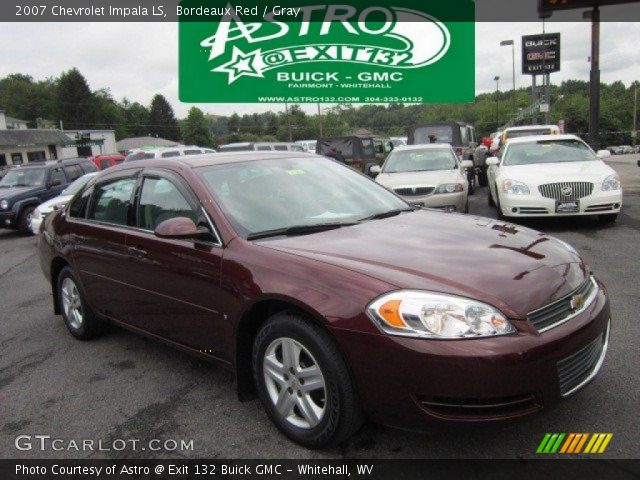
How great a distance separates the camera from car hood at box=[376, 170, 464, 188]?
30.8ft

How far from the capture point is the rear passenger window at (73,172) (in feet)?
48.8

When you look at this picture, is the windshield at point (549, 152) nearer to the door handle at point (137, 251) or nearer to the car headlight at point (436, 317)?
the door handle at point (137, 251)

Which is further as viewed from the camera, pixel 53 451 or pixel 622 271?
pixel 622 271

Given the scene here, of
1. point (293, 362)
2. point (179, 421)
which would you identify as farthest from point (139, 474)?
point (293, 362)

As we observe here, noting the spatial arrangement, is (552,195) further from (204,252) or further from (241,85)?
(241,85)

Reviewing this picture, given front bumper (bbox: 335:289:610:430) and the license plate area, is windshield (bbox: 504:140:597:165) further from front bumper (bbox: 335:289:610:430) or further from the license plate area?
front bumper (bbox: 335:289:610:430)

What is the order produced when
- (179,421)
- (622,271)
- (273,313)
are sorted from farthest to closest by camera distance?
(622,271) → (179,421) → (273,313)

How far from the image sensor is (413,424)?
7.93 ft

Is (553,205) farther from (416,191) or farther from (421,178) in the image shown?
(421,178)

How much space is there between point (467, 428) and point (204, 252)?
1.77 m

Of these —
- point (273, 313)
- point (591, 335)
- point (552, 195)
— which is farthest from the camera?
point (552, 195)

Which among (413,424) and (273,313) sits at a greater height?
(273,313)

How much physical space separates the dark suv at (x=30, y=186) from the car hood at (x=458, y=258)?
12.4m

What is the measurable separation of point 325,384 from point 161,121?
13131 cm
